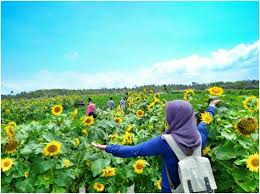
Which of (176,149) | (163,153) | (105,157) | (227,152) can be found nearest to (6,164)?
(105,157)

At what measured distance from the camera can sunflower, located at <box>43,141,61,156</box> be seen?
351cm

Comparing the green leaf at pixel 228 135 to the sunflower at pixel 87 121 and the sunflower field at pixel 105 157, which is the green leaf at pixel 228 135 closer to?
the sunflower field at pixel 105 157

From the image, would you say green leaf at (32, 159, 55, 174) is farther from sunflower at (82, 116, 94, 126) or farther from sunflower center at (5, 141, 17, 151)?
sunflower at (82, 116, 94, 126)

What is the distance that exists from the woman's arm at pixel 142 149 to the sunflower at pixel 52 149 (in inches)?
17.4

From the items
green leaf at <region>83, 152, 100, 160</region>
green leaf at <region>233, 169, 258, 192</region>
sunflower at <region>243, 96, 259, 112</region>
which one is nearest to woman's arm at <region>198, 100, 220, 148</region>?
sunflower at <region>243, 96, 259, 112</region>

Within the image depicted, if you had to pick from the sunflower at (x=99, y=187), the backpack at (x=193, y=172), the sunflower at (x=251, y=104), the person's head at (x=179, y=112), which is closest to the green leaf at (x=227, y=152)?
the sunflower at (x=251, y=104)

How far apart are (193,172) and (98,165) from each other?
Answer: 1060mm

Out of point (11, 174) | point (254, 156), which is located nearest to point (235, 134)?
point (254, 156)

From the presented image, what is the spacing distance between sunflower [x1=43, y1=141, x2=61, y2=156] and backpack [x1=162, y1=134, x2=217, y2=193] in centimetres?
102

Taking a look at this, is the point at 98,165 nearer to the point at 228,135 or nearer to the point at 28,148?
the point at 28,148

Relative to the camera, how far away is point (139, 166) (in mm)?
3883

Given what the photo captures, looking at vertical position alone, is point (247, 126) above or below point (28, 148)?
above

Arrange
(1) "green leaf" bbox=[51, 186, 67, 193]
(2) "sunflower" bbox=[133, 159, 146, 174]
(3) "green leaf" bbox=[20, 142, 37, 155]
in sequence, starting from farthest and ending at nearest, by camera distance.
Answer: (2) "sunflower" bbox=[133, 159, 146, 174] < (1) "green leaf" bbox=[51, 186, 67, 193] < (3) "green leaf" bbox=[20, 142, 37, 155]

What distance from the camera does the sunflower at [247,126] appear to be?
132 inches
